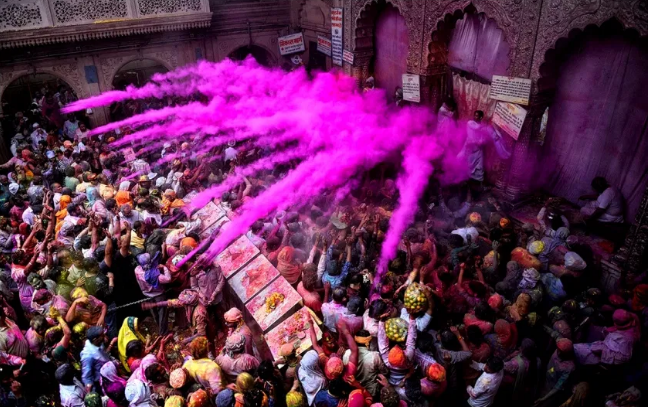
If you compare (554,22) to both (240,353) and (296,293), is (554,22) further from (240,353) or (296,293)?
(240,353)

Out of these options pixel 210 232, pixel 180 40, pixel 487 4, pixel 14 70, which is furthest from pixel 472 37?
pixel 14 70

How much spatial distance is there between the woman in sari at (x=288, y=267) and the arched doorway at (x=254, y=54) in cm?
1256

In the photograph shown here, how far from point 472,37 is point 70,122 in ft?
41.4

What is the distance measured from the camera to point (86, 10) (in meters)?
13.2

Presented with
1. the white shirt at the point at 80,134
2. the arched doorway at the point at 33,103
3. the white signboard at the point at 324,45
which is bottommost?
the white shirt at the point at 80,134

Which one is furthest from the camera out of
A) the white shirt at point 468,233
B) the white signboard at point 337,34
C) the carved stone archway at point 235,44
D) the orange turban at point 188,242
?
the carved stone archway at point 235,44

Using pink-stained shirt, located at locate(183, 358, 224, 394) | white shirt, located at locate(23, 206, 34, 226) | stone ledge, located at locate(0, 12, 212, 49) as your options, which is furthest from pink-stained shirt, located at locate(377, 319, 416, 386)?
stone ledge, located at locate(0, 12, 212, 49)

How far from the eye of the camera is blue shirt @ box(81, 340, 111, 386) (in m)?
5.12

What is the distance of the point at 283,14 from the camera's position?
16.8 meters

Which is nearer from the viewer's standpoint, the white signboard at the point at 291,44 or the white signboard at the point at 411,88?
the white signboard at the point at 411,88

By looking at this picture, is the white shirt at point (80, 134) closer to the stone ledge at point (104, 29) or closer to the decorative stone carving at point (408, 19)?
the stone ledge at point (104, 29)

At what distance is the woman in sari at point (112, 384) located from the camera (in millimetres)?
4762

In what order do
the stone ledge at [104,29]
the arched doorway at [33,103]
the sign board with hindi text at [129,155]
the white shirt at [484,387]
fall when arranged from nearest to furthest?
1. the white shirt at [484,387]
2. the sign board with hindi text at [129,155]
3. the stone ledge at [104,29]
4. the arched doorway at [33,103]

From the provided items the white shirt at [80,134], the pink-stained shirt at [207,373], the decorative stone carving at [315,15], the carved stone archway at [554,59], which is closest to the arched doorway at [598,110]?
the carved stone archway at [554,59]
